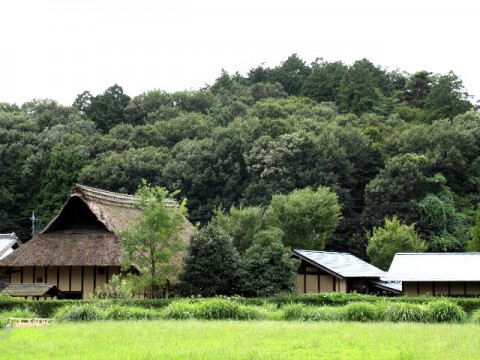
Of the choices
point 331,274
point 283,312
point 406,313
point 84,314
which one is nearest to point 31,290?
point 84,314

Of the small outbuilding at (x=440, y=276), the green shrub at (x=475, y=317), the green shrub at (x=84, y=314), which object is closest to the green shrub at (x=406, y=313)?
the green shrub at (x=475, y=317)

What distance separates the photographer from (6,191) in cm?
6109

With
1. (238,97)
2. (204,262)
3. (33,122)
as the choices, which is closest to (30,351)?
(204,262)

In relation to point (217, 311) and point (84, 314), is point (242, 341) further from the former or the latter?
point (84, 314)

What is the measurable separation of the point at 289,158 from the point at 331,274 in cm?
2039

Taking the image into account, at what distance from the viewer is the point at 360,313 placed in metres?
22.9

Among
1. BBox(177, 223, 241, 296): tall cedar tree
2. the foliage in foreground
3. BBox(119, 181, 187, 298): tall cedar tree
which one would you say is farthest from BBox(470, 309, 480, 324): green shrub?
BBox(119, 181, 187, 298): tall cedar tree

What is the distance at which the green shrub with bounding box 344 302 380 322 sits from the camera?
22844 mm

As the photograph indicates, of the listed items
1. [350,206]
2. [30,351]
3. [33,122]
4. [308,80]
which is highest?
[308,80]

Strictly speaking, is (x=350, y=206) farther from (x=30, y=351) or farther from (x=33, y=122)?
(x=30, y=351)

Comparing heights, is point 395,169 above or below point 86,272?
above

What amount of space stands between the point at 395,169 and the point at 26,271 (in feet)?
95.8

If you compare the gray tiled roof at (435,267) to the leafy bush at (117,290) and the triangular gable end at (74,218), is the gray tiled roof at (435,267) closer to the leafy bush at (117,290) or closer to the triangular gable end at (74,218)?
the leafy bush at (117,290)

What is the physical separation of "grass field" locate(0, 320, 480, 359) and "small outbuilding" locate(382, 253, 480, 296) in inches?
554
